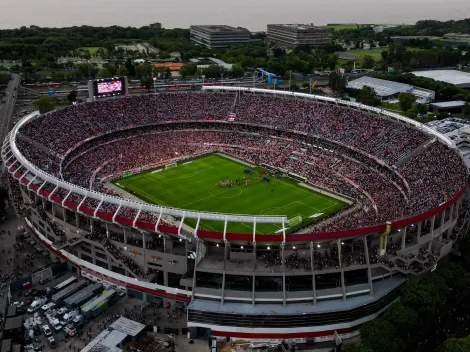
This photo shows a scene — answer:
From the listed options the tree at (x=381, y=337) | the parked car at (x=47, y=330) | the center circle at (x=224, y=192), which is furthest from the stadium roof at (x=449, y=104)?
the parked car at (x=47, y=330)

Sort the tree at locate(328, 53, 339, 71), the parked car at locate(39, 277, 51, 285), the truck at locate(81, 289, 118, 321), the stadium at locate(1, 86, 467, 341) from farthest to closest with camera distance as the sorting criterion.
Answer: the tree at locate(328, 53, 339, 71) < the parked car at locate(39, 277, 51, 285) < the truck at locate(81, 289, 118, 321) < the stadium at locate(1, 86, 467, 341)

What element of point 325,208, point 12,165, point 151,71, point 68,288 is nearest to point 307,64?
point 151,71

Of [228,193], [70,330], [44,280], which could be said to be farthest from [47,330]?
[228,193]

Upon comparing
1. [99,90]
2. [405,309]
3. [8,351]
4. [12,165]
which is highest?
[99,90]

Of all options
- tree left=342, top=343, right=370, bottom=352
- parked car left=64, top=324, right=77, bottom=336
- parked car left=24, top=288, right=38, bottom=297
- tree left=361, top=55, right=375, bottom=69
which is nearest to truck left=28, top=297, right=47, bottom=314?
parked car left=24, top=288, right=38, bottom=297

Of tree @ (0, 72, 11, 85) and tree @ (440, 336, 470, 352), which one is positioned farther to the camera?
tree @ (0, 72, 11, 85)

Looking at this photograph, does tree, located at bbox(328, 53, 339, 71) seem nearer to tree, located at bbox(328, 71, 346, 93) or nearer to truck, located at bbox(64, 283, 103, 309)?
tree, located at bbox(328, 71, 346, 93)

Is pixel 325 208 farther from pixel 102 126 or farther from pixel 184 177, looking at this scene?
pixel 102 126

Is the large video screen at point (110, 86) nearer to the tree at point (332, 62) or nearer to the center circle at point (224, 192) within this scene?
the center circle at point (224, 192)
